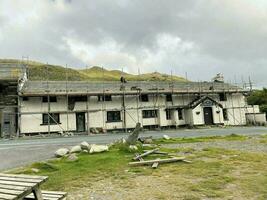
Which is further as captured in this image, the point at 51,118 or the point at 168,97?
the point at 168,97

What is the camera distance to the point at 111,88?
38.0m

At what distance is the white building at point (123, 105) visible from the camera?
109 feet

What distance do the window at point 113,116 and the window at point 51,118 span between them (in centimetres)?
647

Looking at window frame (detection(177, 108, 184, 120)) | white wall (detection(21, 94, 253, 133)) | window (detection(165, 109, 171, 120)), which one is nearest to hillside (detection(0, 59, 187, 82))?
white wall (detection(21, 94, 253, 133))

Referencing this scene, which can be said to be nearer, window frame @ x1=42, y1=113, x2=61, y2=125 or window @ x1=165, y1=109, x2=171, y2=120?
window frame @ x1=42, y1=113, x2=61, y2=125

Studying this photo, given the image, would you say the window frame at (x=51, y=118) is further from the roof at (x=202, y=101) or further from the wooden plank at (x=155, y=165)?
the wooden plank at (x=155, y=165)

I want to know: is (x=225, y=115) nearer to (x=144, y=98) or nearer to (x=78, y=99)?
(x=144, y=98)

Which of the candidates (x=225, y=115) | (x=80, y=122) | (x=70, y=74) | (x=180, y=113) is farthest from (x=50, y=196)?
(x=70, y=74)

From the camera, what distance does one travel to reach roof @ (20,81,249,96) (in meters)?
33.8

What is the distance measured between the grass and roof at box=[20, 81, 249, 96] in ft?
73.0

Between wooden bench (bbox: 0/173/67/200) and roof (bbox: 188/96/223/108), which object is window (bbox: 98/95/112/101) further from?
wooden bench (bbox: 0/173/67/200)

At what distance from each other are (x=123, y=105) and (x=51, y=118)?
934cm

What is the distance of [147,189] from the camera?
750 centimetres

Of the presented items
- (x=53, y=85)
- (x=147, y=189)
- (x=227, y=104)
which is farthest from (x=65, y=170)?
(x=227, y=104)
